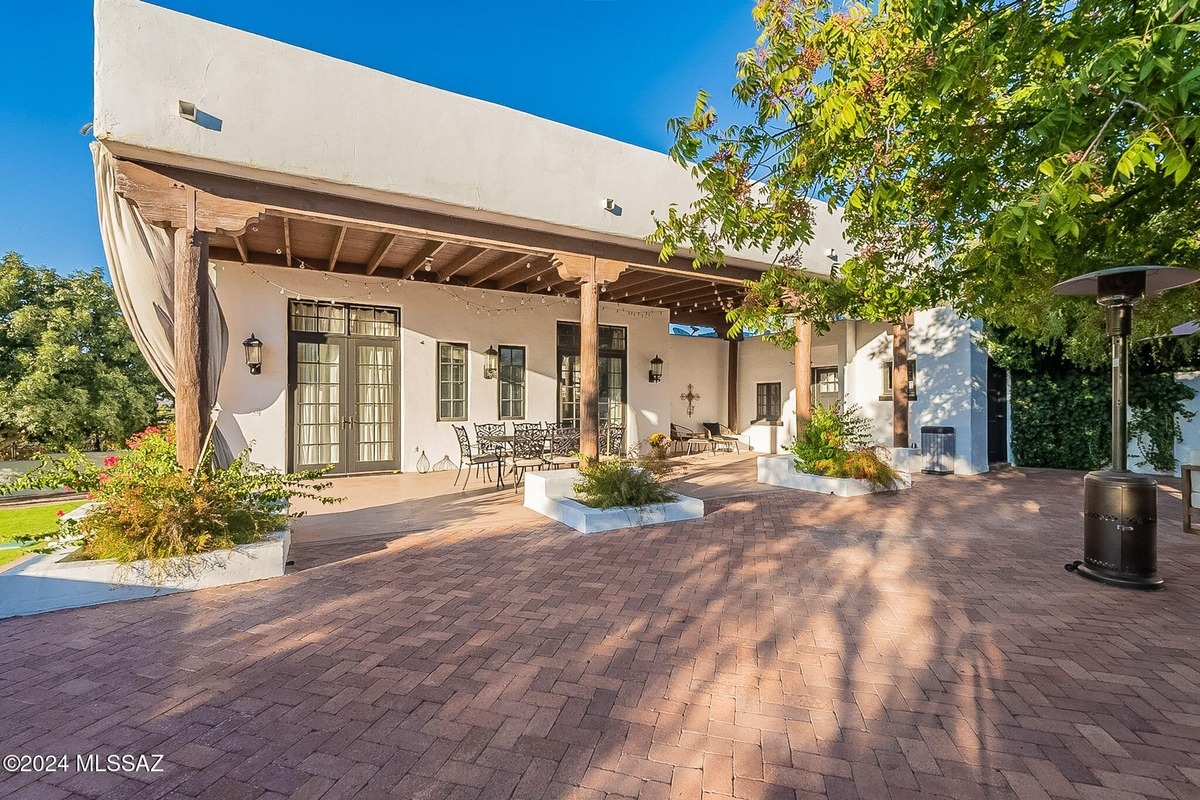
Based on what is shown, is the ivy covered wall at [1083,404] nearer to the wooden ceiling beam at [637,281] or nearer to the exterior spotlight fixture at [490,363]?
the wooden ceiling beam at [637,281]

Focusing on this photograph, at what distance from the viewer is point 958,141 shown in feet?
10.7

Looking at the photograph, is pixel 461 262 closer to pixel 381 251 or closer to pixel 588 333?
pixel 381 251

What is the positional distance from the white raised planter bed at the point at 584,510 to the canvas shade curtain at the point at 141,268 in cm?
338

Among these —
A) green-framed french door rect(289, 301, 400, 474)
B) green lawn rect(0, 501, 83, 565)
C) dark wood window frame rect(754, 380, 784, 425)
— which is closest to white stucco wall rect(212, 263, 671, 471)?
green-framed french door rect(289, 301, 400, 474)

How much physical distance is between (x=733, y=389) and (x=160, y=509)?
11.7 metres

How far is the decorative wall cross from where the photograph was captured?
12.9 meters

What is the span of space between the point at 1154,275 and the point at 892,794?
395cm

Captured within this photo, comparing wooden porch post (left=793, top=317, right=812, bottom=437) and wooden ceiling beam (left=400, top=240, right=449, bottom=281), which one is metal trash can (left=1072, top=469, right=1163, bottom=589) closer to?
wooden porch post (left=793, top=317, right=812, bottom=437)

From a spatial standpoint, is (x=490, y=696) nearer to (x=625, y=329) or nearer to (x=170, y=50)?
(x=170, y=50)

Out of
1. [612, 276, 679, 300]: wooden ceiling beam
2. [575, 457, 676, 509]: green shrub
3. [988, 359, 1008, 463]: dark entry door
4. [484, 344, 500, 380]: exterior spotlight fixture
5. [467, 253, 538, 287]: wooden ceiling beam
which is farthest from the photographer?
[988, 359, 1008, 463]: dark entry door

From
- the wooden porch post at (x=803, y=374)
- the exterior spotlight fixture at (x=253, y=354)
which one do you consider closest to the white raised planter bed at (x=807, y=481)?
the wooden porch post at (x=803, y=374)

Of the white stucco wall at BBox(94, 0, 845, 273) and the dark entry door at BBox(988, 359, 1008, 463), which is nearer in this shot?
the white stucco wall at BBox(94, 0, 845, 273)

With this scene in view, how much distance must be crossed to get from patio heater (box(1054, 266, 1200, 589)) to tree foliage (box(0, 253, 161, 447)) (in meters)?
15.0

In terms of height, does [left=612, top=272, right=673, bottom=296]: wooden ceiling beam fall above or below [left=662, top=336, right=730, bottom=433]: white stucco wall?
above
